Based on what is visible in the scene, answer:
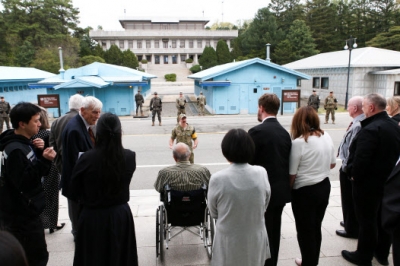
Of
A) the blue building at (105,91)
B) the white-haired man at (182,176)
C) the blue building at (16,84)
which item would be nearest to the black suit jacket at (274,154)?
the white-haired man at (182,176)

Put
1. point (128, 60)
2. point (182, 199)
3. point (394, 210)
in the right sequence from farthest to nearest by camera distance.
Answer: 1. point (128, 60)
2. point (182, 199)
3. point (394, 210)

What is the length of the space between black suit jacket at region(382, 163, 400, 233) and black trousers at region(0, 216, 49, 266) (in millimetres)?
2952

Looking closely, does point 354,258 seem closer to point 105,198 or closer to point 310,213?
point 310,213

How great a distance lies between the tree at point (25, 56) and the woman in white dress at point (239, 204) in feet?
166

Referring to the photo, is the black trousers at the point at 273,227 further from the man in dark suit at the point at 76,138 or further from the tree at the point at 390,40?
the tree at the point at 390,40

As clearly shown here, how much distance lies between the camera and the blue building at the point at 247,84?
22.6 meters

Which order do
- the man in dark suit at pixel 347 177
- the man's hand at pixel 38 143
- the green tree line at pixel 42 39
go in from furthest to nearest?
the green tree line at pixel 42 39, the man in dark suit at pixel 347 177, the man's hand at pixel 38 143

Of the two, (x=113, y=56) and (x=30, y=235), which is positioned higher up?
(x=113, y=56)

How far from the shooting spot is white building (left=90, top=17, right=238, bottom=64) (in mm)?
72688

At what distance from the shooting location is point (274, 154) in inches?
127

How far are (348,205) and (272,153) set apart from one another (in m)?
1.94

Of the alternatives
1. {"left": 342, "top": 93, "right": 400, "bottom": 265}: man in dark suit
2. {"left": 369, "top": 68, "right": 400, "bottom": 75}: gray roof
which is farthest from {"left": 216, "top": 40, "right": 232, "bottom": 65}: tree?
{"left": 342, "top": 93, "right": 400, "bottom": 265}: man in dark suit

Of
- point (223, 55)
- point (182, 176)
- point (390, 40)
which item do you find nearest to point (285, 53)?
point (223, 55)

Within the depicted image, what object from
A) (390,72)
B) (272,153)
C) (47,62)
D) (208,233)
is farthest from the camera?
(47,62)
